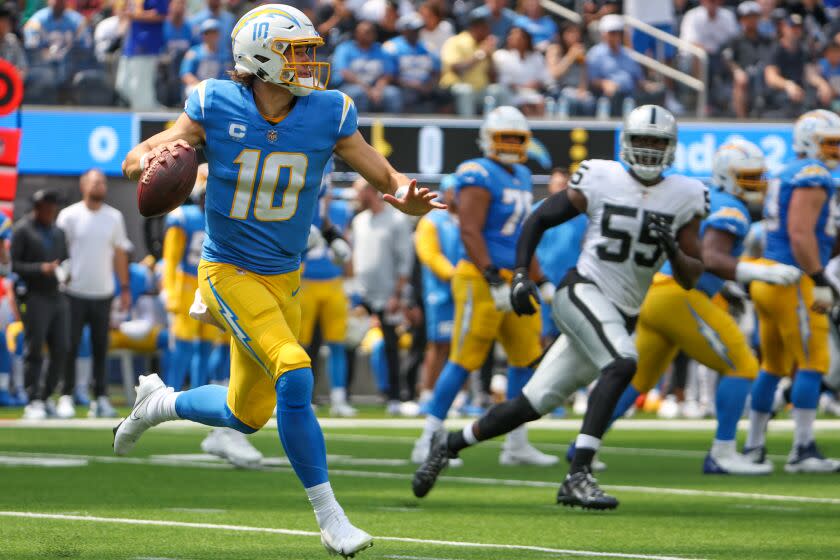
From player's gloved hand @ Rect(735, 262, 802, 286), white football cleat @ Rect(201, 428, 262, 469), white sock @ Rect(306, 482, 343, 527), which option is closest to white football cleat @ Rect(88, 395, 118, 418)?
white football cleat @ Rect(201, 428, 262, 469)

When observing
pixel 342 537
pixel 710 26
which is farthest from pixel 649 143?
pixel 710 26

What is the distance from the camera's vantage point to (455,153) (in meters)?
17.3

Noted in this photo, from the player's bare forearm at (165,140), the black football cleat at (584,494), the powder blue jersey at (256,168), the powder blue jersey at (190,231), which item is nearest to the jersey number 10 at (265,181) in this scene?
the powder blue jersey at (256,168)

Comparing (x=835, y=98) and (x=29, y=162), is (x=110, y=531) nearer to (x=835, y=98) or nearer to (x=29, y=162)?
(x=29, y=162)

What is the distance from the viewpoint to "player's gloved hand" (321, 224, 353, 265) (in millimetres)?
10016

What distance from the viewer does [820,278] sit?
30.0ft

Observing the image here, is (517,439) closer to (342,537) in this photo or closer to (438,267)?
(438,267)

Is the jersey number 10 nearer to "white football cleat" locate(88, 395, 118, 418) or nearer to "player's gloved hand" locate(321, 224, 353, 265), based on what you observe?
"player's gloved hand" locate(321, 224, 353, 265)

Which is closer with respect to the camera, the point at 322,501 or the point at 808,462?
the point at 322,501

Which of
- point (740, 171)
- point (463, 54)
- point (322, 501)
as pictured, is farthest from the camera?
point (463, 54)

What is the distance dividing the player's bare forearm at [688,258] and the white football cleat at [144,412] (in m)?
2.47

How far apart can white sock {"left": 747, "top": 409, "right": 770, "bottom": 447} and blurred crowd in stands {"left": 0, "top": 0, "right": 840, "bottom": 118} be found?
8623 millimetres

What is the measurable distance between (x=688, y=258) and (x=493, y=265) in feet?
5.31

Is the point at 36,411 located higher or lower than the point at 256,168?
lower
